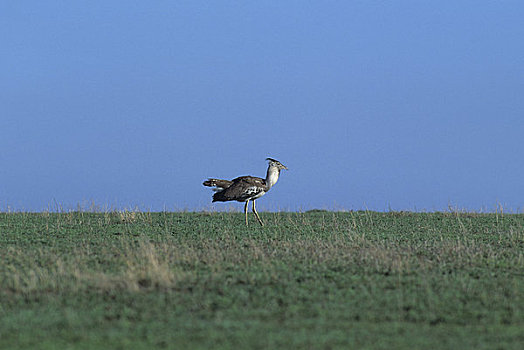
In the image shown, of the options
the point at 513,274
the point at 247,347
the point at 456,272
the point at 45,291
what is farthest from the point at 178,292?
the point at 513,274

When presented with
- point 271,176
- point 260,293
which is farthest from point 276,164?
point 260,293

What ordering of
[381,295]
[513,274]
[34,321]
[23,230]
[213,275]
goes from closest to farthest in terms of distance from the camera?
[34,321]
[381,295]
[213,275]
[513,274]
[23,230]

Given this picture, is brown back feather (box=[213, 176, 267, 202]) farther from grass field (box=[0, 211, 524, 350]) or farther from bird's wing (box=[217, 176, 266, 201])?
grass field (box=[0, 211, 524, 350])

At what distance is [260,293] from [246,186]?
35.5ft

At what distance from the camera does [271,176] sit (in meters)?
20.8

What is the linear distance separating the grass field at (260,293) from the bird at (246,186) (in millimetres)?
3322

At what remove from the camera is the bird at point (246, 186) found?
66.4ft

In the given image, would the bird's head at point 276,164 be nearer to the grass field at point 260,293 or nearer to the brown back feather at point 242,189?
the brown back feather at point 242,189

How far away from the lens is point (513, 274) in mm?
11656

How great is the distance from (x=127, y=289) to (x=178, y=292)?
0.82m

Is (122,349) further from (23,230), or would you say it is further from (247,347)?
(23,230)

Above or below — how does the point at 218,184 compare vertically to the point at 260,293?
above

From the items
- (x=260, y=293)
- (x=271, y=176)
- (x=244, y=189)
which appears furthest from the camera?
(x=271, y=176)

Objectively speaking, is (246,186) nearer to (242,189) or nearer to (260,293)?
(242,189)
